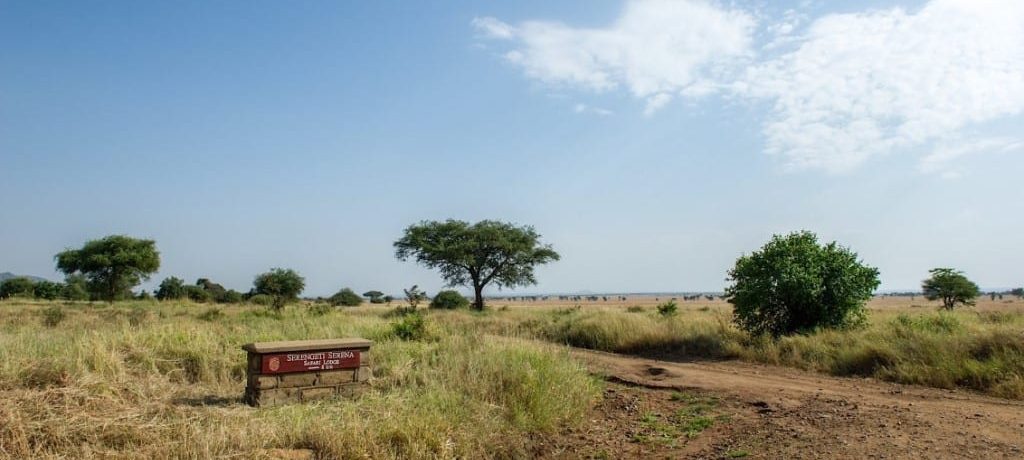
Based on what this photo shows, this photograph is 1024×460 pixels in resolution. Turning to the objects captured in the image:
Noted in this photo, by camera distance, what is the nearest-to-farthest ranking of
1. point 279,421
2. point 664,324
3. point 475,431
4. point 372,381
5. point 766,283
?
point 279,421, point 475,431, point 372,381, point 766,283, point 664,324

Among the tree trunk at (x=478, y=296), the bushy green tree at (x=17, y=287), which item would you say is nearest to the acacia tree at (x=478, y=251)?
the tree trunk at (x=478, y=296)

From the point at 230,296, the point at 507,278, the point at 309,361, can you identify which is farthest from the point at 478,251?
the point at 309,361

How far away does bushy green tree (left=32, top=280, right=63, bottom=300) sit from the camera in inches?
2157

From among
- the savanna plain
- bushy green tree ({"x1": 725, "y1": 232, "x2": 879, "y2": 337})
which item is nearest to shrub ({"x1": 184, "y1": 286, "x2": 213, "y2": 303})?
the savanna plain

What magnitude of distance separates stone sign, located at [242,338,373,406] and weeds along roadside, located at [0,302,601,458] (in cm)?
40

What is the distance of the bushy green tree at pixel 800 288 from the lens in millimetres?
16906

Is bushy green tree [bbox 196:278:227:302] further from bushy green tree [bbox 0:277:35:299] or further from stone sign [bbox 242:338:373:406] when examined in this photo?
stone sign [bbox 242:338:373:406]

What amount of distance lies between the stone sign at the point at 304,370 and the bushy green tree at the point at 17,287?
195ft

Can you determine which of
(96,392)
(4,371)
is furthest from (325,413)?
(4,371)

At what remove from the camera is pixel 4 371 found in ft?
25.9

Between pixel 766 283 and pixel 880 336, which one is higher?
pixel 766 283

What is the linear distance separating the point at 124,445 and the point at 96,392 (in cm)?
168

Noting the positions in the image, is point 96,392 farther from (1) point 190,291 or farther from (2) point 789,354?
(1) point 190,291

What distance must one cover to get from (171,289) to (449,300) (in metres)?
27.8
